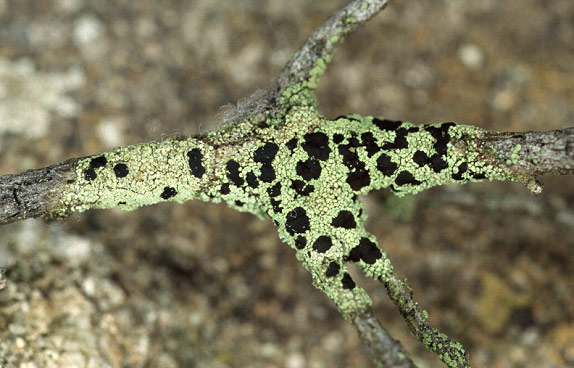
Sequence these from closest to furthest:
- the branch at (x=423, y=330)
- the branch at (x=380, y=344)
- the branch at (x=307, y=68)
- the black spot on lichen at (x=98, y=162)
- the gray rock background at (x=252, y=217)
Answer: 1. the branch at (x=380, y=344)
2. the branch at (x=423, y=330)
3. the black spot on lichen at (x=98, y=162)
4. the branch at (x=307, y=68)
5. the gray rock background at (x=252, y=217)

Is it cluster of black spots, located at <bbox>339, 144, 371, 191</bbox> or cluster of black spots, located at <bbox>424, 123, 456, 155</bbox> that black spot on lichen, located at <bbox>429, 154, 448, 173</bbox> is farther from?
cluster of black spots, located at <bbox>339, 144, 371, 191</bbox>

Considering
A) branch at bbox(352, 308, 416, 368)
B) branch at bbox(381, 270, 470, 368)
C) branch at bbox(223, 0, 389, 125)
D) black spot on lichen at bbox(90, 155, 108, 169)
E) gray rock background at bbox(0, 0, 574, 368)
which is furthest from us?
gray rock background at bbox(0, 0, 574, 368)

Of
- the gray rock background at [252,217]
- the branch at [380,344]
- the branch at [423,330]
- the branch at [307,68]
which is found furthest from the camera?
the gray rock background at [252,217]

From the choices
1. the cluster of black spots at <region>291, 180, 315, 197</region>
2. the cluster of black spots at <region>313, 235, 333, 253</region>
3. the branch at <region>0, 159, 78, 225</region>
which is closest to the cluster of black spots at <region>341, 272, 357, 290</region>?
the cluster of black spots at <region>313, 235, 333, 253</region>

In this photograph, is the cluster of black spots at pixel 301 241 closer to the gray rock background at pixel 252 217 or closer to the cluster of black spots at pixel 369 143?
the cluster of black spots at pixel 369 143

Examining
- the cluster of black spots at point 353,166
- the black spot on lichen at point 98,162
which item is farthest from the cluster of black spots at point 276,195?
the black spot on lichen at point 98,162

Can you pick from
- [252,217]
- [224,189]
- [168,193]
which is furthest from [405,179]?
[252,217]
